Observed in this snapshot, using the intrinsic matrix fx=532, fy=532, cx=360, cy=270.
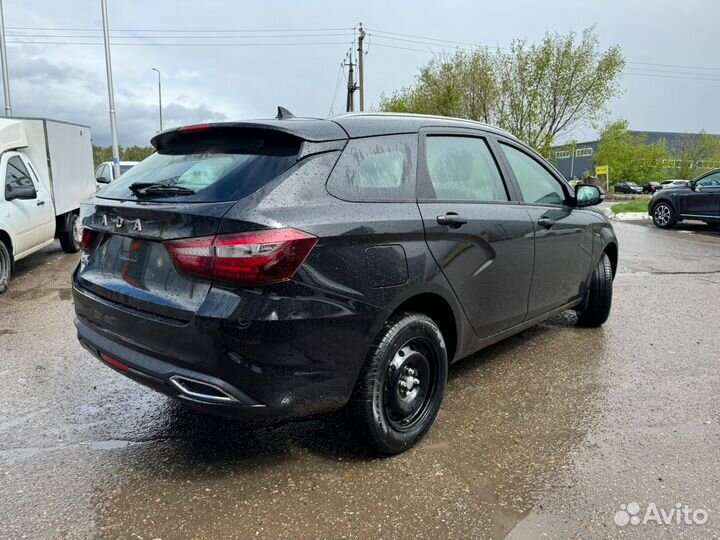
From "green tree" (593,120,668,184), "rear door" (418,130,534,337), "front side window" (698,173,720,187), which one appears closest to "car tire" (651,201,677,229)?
"front side window" (698,173,720,187)

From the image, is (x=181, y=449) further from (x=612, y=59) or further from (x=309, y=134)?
(x=612, y=59)

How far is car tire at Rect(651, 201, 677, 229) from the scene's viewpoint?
47.9ft

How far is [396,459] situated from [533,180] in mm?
2350

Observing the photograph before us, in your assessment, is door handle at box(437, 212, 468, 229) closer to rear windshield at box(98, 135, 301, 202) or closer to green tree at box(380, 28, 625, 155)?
rear windshield at box(98, 135, 301, 202)

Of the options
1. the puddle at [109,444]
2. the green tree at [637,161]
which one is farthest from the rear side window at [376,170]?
the green tree at [637,161]

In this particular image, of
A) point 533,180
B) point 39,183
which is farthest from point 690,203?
point 39,183

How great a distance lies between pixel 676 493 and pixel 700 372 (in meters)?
1.87

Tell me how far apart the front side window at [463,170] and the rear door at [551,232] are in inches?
9.7

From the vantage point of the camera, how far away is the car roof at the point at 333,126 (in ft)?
8.38

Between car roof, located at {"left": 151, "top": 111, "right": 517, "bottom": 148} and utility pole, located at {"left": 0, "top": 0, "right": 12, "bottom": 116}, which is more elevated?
utility pole, located at {"left": 0, "top": 0, "right": 12, "bottom": 116}

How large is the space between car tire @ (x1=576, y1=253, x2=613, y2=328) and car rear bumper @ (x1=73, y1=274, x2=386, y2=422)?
10.2 ft

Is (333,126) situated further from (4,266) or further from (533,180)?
(4,266)

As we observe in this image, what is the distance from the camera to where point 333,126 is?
8.80 ft

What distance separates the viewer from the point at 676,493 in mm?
2529
